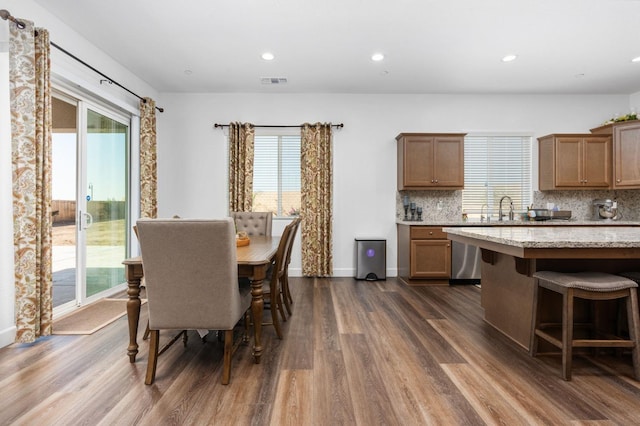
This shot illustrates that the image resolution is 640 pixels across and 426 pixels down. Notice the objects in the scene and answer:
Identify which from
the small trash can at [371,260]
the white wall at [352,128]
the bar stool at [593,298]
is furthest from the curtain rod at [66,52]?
the bar stool at [593,298]

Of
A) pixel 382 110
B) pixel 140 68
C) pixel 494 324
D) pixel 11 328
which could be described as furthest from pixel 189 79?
pixel 494 324

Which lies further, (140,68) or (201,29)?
(140,68)

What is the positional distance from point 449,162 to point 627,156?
2552mm

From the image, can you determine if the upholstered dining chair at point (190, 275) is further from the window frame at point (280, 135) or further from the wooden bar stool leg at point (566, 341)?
the window frame at point (280, 135)

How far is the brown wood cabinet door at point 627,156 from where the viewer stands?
466cm

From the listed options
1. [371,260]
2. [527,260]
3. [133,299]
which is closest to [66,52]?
[133,299]

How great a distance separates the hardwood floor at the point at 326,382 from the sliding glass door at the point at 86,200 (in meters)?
1.14

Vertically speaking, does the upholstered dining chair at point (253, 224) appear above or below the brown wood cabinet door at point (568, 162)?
below

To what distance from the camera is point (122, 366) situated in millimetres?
2215

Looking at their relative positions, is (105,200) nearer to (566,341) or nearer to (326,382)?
(326,382)

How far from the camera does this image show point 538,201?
17.1 ft

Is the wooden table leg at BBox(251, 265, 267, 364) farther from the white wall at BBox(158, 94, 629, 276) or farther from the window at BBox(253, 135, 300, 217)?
the window at BBox(253, 135, 300, 217)

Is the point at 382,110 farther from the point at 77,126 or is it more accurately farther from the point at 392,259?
the point at 77,126

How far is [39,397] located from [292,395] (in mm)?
1429
